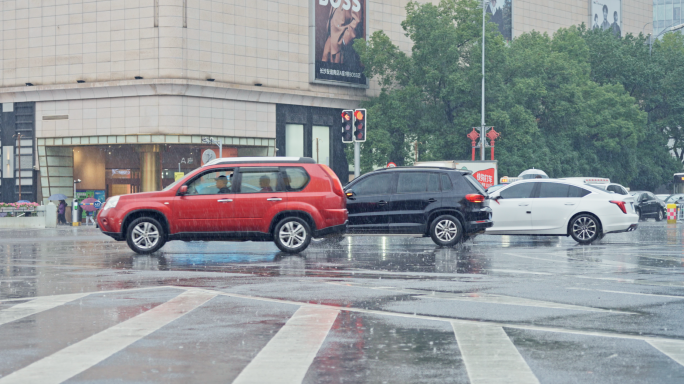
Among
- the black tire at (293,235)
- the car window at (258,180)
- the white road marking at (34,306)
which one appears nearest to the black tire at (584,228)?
the black tire at (293,235)

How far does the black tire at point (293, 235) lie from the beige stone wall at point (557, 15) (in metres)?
51.1

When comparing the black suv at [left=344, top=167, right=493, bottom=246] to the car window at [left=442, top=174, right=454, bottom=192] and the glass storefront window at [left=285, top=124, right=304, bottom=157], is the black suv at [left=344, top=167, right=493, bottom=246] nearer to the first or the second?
the car window at [left=442, top=174, right=454, bottom=192]

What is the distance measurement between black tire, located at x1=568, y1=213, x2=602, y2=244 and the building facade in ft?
81.0

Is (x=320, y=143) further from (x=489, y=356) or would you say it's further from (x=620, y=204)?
(x=489, y=356)

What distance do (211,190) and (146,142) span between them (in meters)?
27.5

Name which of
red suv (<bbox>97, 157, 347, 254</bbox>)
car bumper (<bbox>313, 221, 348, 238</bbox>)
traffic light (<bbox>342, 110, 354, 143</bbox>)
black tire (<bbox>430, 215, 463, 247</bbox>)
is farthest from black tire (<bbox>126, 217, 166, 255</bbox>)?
traffic light (<bbox>342, 110, 354, 143</bbox>)

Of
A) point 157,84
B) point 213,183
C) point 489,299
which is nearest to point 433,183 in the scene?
point 213,183

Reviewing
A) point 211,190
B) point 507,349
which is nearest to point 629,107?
point 211,190

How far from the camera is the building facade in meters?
43.6

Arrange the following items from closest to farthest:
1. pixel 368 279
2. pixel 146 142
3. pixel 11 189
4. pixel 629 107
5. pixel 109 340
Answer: pixel 109 340, pixel 368 279, pixel 146 142, pixel 11 189, pixel 629 107

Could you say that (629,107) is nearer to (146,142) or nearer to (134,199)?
(146,142)

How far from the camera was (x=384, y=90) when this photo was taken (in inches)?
1960

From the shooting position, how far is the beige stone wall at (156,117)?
43.5 m

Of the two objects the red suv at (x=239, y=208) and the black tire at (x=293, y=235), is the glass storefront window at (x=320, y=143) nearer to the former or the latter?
the red suv at (x=239, y=208)
